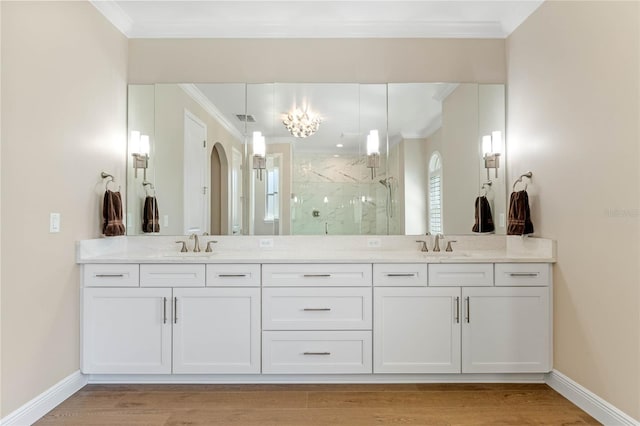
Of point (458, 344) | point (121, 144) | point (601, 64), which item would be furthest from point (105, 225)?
point (601, 64)

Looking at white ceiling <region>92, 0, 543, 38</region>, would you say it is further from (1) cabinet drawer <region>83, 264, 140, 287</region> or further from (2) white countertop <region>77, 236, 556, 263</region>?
(1) cabinet drawer <region>83, 264, 140, 287</region>

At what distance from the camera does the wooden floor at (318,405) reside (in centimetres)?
216

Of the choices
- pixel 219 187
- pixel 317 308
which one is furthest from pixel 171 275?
pixel 317 308

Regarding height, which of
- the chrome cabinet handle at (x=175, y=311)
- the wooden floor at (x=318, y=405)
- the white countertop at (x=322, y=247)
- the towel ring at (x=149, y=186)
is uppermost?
the towel ring at (x=149, y=186)

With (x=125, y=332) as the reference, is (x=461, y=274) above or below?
above

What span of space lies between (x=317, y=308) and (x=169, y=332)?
3.26ft

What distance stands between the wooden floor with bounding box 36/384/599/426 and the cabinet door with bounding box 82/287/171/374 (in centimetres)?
Result: 17

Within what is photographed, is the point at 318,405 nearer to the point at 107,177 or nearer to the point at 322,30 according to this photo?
the point at 107,177

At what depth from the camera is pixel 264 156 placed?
313 cm

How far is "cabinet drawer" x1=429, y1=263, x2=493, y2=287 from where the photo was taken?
2547 mm

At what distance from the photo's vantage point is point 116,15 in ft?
9.36

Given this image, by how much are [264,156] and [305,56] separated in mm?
887

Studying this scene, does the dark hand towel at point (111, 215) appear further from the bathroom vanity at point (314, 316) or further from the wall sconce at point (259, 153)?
the wall sconce at point (259, 153)

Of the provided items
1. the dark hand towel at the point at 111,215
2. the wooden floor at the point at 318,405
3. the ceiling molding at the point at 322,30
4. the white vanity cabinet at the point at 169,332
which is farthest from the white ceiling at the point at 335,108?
the wooden floor at the point at 318,405
